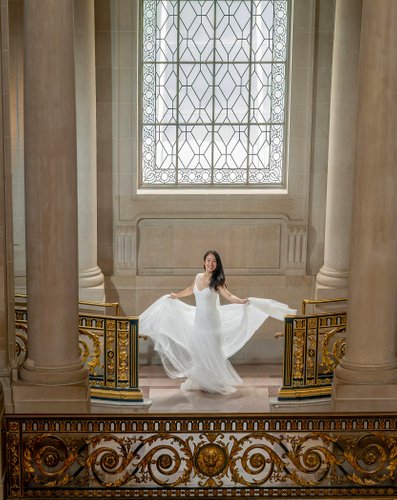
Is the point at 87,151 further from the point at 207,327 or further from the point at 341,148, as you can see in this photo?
the point at 341,148

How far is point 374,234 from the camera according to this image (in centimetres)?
1020

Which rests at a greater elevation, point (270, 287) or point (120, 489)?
point (270, 287)

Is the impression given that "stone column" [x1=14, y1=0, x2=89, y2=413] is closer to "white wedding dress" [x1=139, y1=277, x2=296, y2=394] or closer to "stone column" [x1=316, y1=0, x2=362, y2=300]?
"white wedding dress" [x1=139, y1=277, x2=296, y2=394]

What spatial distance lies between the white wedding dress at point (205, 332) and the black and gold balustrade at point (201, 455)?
142 inches

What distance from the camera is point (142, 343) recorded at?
15.1 m

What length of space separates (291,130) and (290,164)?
489 millimetres

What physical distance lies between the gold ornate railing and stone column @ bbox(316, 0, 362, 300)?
252cm

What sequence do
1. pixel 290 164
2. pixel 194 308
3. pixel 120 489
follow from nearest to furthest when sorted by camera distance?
pixel 120 489
pixel 194 308
pixel 290 164

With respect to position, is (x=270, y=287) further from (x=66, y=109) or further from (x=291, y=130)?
(x=66, y=109)

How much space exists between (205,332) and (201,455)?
3.91m

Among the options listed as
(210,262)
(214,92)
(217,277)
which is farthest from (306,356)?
(214,92)

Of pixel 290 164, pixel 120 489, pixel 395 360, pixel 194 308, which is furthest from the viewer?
pixel 290 164

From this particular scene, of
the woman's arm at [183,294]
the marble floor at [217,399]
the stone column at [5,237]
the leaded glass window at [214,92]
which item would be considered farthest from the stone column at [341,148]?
the stone column at [5,237]

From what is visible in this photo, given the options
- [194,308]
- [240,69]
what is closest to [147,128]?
[240,69]
